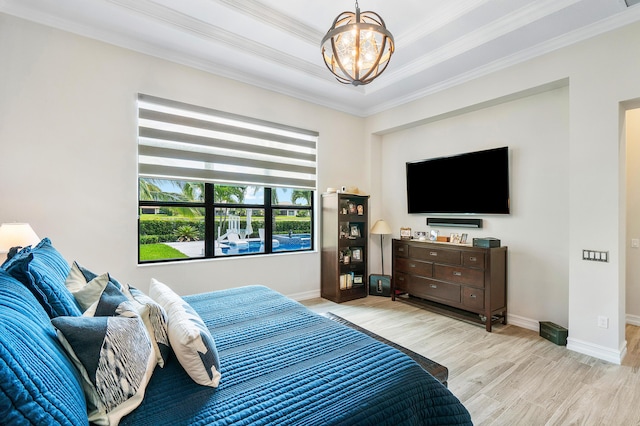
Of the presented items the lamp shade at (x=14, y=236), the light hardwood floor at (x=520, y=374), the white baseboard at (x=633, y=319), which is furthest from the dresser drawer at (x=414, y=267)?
the lamp shade at (x=14, y=236)

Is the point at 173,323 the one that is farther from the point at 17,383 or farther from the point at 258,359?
the point at 17,383

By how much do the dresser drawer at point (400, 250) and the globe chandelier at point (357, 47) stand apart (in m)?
2.77

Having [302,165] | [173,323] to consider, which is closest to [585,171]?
[302,165]

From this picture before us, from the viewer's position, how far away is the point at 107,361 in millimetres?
1034

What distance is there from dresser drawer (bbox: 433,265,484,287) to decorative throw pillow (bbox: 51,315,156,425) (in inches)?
134

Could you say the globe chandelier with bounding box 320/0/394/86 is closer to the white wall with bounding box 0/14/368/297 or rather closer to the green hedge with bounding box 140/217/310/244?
the white wall with bounding box 0/14/368/297

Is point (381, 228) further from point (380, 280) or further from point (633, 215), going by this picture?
point (633, 215)

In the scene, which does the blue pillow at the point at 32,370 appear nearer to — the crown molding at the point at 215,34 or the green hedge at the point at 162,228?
the green hedge at the point at 162,228

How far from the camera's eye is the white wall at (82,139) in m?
2.65

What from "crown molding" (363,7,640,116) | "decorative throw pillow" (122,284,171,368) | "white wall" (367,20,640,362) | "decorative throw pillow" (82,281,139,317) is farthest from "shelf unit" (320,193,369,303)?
"decorative throw pillow" (82,281,139,317)

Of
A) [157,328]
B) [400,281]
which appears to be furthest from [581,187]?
[157,328]

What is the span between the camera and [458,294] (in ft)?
12.0

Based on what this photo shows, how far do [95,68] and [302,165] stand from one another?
2.58 m

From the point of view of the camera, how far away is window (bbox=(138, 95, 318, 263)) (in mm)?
3385
